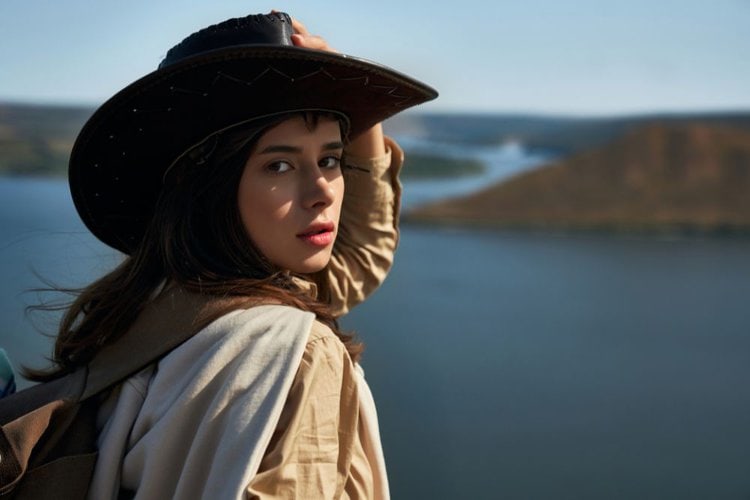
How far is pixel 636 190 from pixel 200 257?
5183mm

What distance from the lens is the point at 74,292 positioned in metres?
1.14

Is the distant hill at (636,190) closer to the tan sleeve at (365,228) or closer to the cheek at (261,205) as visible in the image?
the tan sleeve at (365,228)

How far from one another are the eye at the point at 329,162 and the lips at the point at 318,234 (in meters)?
0.06

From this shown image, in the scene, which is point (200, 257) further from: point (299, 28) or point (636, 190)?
point (636, 190)

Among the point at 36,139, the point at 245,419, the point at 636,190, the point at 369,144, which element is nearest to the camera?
the point at 245,419

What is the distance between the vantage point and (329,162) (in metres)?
1.05

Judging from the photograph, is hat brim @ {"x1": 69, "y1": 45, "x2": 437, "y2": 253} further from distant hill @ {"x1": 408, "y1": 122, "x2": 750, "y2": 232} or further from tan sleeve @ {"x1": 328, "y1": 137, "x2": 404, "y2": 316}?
distant hill @ {"x1": 408, "y1": 122, "x2": 750, "y2": 232}

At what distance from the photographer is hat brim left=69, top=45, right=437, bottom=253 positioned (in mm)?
927

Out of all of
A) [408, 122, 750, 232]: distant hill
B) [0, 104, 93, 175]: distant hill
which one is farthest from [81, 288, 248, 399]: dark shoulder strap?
[408, 122, 750, 232]: distant hill

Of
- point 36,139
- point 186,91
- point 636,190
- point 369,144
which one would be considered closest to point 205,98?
point 186,91

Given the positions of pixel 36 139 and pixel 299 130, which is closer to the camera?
pixel 299 130

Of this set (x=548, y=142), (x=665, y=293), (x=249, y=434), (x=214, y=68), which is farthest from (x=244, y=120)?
(x=548, y=142)

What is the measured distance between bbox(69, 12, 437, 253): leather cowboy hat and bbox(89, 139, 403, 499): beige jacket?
0.20 metres

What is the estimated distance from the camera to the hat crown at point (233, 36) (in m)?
0.96
